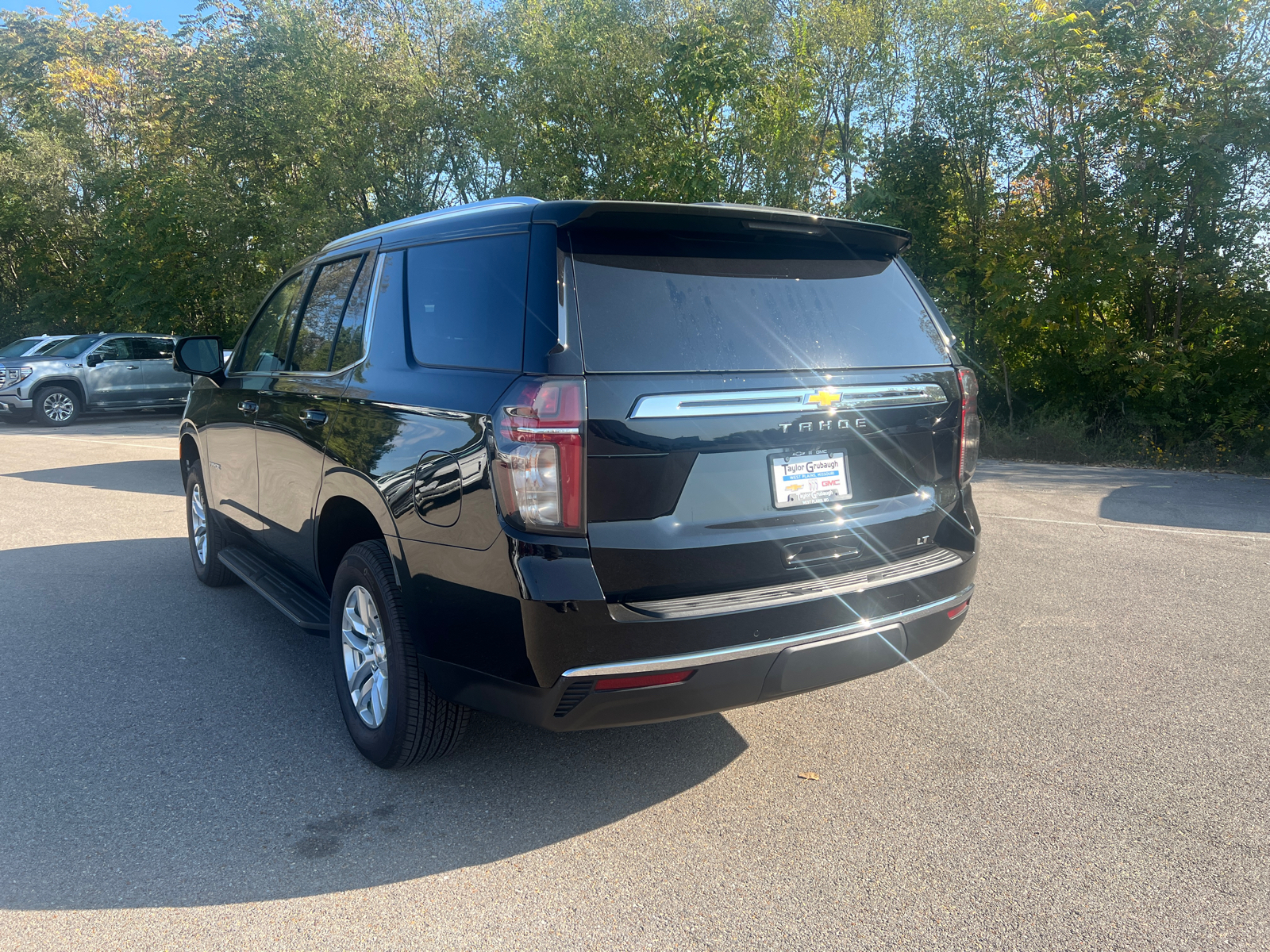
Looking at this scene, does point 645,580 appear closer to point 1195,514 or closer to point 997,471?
point 1195,514

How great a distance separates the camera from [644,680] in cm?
272

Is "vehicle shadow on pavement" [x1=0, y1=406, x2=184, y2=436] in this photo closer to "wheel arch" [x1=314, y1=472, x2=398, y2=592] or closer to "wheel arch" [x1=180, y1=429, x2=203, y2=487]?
"wheel arch" [x1=180, y1=429, x2=203, y2=487]

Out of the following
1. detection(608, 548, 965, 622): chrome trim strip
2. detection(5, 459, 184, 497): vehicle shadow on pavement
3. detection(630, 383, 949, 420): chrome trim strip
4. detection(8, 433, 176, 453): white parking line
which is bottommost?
detection(5, 459, 184, 497): vehicle shadow on pavement

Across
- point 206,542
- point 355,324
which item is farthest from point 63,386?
point 355,324

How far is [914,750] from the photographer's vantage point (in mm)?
3604

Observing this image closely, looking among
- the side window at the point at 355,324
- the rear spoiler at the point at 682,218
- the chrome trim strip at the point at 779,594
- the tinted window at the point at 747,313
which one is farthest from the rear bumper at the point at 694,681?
the side window at the point at 355,324

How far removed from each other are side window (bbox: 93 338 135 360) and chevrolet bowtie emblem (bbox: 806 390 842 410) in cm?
1926

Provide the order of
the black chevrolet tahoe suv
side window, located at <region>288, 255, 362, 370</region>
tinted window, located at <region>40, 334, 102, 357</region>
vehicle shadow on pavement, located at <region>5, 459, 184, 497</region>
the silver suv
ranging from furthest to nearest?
tinted window, located at <region>40, 334, 102, 357</region> → the silver suv → vehicle shadow on pavement, located at <region>5, 459, 184, 497</region> → side window, located at <region>288, 255, 362, 370</region> → the black chevrolet tahoe suv

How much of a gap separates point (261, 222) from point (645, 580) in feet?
81.2

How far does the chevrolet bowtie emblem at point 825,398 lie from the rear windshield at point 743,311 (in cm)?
10

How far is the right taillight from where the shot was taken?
3541mm

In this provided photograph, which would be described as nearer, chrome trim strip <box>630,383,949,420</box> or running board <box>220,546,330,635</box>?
chrome trim strip <box>630,383,949,420</box>

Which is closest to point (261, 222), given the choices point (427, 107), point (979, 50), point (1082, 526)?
point (427, 107)

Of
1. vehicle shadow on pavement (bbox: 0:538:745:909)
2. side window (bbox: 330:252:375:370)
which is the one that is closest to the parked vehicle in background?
vehicle shadow on pavement (bbox: 0:538:745:909)
